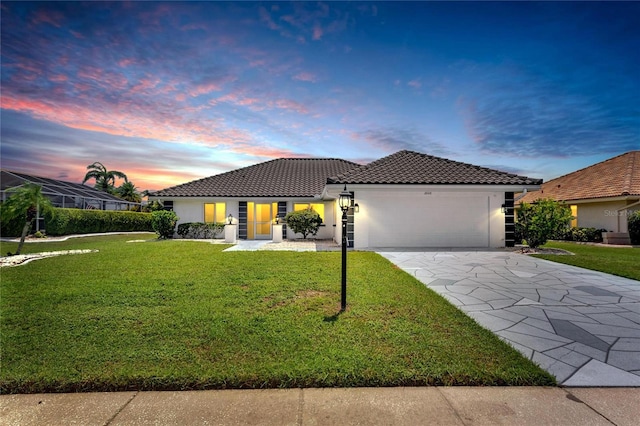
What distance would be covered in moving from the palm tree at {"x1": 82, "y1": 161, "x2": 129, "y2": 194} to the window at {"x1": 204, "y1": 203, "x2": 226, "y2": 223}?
31.4 metres

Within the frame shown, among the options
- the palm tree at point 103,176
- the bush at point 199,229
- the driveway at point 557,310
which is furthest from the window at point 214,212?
the palm tree at point 103,176

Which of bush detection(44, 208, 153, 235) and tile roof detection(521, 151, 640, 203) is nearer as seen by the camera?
tile roof detection(521, 151, 640, 203)

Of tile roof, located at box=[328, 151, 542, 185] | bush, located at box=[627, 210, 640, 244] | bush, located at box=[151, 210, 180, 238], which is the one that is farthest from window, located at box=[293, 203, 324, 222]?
bush, located at box=[627, 210, 640, 244]

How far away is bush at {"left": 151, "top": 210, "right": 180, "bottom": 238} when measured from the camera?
17047 mm

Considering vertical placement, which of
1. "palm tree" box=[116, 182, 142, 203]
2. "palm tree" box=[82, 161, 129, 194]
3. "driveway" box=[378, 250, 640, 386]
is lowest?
"driveway" box=[378, 250, 640, 386]

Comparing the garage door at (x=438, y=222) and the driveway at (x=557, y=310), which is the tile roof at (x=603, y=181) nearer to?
the garage door at (x=438, y=222)

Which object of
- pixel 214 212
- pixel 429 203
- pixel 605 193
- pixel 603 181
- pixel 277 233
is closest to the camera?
pixel 429 203

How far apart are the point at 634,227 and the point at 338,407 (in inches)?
787

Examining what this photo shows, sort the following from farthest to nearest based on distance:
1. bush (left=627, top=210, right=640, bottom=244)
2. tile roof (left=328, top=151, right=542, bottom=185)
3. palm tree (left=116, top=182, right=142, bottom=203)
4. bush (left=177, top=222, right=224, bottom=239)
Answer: palm tree (left=116, top=182, right=142, bottom=203) → bush (left=177, top=222, right=224, bottom=239) → bush (left=627, top=210, right=640, bottom=244) → tile roof (left=328, top=151, right=542, bottom=185)

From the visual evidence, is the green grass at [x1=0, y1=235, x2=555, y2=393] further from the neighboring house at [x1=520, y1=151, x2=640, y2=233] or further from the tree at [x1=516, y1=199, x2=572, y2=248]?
the neighboring house at [x1=520, y1=151, x2=640, y2=233]

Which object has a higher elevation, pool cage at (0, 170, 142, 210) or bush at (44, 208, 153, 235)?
pool cage at (0, 170, 142, 210)

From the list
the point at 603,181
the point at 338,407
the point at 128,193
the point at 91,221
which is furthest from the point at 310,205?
the point at 128,193

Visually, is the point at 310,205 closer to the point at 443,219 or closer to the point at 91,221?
the point at 443,219

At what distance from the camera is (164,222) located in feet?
56.2
